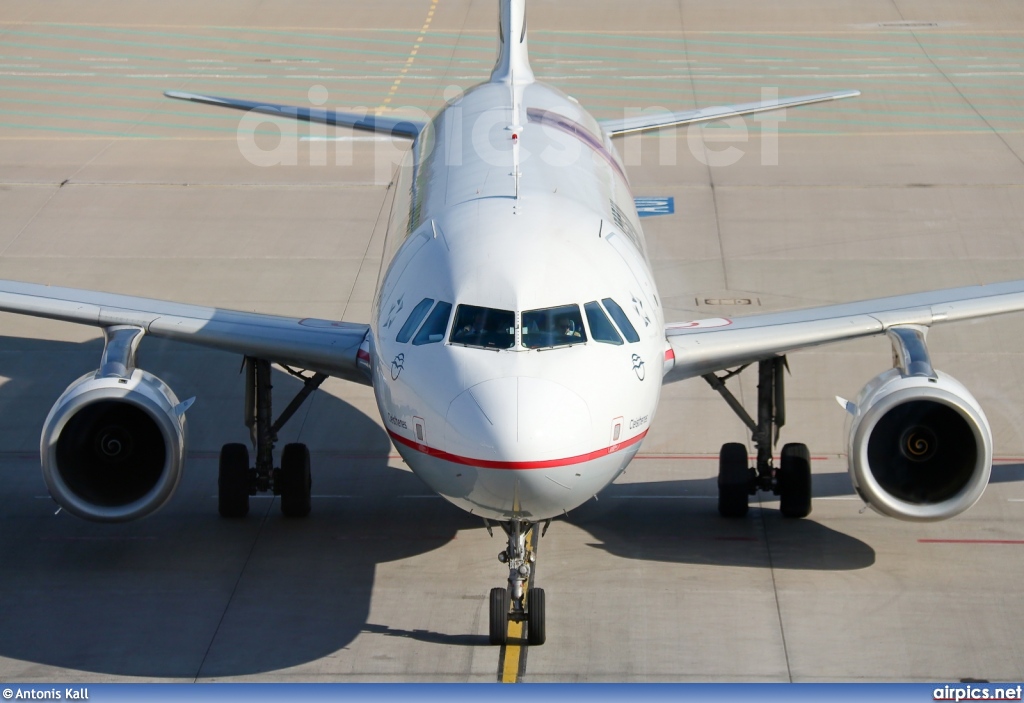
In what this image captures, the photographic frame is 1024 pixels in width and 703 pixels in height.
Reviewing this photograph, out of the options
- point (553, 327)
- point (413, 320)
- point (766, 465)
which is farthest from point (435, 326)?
point (766, 465)

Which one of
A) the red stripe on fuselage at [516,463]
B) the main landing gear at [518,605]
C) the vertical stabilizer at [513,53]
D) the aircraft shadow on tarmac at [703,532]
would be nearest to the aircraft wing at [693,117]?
the vertical stabilizer at [513,53]

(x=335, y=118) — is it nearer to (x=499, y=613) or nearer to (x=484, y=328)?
(x=484, y=328)

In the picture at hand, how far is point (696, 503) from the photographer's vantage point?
1523cm

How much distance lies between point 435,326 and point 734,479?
4.42 m

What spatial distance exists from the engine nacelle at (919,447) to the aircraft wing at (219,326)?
4.82m

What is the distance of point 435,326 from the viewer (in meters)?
11.8

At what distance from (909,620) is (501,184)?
18.7ft

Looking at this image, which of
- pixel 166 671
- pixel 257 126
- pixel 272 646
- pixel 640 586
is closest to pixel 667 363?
pixel 640 586

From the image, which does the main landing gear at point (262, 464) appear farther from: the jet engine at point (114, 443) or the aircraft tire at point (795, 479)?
the aircraft tire at point (795, 479)

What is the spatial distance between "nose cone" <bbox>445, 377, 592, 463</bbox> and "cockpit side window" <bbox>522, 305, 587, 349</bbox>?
20.4 inches

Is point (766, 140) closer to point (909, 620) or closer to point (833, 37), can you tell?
point (833, 37)

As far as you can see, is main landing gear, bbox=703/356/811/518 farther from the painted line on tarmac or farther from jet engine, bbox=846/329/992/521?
jet engine, bbox=846/329/992/521

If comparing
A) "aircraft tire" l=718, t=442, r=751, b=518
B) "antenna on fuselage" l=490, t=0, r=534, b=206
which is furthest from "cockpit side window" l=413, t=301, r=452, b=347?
"antenna on fuselage" l=490, t=0, r=534, b=206

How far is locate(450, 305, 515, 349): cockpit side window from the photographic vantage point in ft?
37.1
